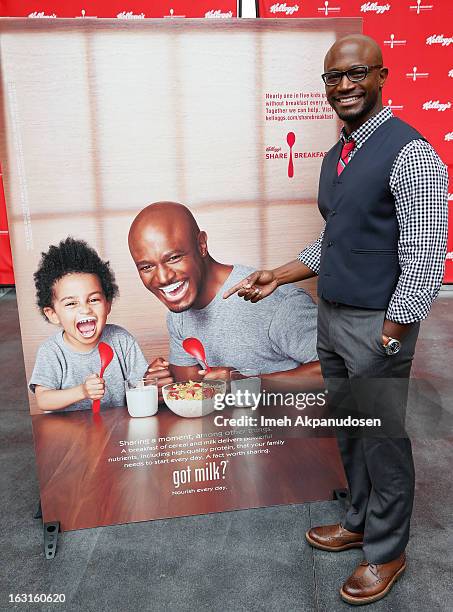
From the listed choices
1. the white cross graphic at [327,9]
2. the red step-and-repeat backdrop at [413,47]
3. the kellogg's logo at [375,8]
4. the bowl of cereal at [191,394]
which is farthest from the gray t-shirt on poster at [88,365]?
the kellogg's logo at [375,8]

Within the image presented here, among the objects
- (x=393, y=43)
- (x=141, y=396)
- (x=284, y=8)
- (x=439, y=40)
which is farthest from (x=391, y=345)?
(x=439, y=40)

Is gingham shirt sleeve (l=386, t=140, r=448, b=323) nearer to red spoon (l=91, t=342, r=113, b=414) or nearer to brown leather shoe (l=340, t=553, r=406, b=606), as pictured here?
brown leather shoe (l=340, t=553, r=406, b=606)

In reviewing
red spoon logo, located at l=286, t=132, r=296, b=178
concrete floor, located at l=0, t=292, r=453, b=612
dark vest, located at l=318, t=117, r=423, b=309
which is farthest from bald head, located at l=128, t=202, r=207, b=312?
concrete floor, located at l=0, t=292, r=453, b=612

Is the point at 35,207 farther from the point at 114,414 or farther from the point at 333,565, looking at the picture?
the point at 333,565

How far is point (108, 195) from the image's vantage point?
69.1 inches

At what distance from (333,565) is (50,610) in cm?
86

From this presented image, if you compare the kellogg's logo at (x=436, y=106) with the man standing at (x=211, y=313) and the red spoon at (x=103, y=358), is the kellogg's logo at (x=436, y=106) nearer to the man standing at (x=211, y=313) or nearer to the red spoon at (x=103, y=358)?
the man standing at (x=211, y=313)

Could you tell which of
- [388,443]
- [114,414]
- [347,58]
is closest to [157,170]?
[347,58]

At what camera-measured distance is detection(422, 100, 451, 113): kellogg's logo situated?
520 cm

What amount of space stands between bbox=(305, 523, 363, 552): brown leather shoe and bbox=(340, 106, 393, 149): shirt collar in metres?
1.23

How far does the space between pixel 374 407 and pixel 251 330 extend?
506 mm

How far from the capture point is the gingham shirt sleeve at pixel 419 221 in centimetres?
134

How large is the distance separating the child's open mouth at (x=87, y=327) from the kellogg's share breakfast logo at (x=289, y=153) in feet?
2.52

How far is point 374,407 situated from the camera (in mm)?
1607
